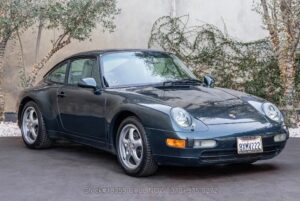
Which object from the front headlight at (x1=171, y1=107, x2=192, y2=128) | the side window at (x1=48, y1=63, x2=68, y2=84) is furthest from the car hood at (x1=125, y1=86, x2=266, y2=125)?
the side window at (x1=48, y1=63, x2=68, y2=84)

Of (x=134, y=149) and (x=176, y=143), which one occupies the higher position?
(x=176, y=143)

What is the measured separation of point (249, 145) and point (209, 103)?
0.61 m

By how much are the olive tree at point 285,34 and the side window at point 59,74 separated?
3.87 m

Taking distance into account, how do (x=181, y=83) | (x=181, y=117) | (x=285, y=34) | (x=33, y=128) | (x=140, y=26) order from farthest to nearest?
(x=140, y=26) → (x=285, y=34) → (x=33, y=128) → (x=181, y=83) → (x=181, y=117)

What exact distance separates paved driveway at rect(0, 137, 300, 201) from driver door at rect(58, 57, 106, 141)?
1.32ft

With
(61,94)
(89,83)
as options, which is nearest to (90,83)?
(89,83)

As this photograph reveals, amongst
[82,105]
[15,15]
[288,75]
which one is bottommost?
[82,105]

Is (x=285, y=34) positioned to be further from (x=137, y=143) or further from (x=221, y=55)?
(x=137, y=143)

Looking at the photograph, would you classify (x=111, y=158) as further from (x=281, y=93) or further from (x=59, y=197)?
(x=281, y=93)

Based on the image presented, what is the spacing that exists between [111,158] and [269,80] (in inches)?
178

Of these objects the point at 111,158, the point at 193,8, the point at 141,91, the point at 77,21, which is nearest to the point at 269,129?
the point at 141,91

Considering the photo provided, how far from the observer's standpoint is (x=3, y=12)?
30.6 ft

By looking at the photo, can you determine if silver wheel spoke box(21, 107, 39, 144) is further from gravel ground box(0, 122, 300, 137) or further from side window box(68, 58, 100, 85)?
gravel ground box(0, 122, 300, 137)

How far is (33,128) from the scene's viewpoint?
7.57 m
